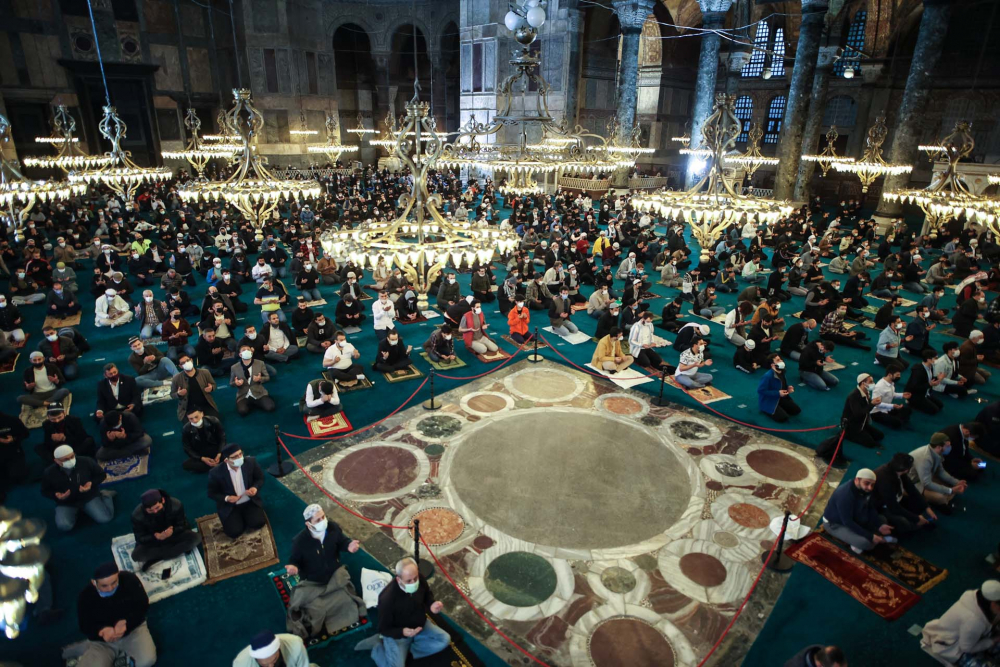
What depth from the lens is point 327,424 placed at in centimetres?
750

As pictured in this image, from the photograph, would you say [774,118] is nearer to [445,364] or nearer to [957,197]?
[957,197]

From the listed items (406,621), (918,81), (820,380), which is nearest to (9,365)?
(406,621)

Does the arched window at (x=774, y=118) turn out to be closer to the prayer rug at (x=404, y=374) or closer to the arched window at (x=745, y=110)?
the arched window at (x=745, y=110)

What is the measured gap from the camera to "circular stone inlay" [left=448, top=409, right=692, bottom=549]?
5.67 metres

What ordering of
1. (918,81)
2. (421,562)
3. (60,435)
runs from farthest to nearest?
(918,81), (60,435), (421,562)

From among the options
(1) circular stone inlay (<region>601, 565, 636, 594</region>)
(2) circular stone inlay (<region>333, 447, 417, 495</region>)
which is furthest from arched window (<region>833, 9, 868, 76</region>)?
(1) circular stone inlay (<region>601, 565, 636, 594</region>)

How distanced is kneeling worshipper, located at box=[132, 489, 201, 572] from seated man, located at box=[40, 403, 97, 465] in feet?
5.08

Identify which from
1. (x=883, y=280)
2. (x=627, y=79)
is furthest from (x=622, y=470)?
(x=627, y=79)

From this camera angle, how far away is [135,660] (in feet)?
13.5

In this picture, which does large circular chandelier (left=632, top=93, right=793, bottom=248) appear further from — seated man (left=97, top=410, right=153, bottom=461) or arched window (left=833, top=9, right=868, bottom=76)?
arched window (left=833, top=9, right=868, bottom=76)

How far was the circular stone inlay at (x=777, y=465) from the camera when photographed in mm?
6555

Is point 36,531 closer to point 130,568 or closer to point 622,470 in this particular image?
point 130,568

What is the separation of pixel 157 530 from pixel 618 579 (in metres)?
4.06

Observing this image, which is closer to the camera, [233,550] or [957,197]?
[233,550]
